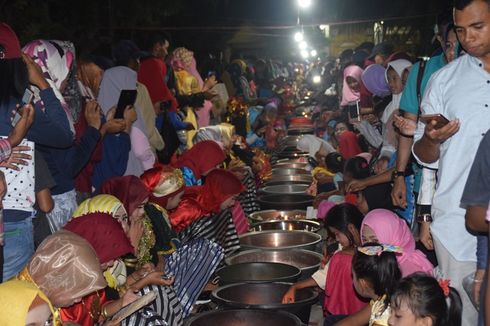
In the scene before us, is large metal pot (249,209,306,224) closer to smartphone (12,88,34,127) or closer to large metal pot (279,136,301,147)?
smartphone (12,88,34,127)

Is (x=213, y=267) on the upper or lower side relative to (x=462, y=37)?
lower

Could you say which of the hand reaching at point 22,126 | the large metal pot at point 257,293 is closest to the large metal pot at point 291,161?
the large metal pot at point 257,293

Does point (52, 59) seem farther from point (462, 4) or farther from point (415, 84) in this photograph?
point (462, 4)

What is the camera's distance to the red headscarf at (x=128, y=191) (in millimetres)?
4750

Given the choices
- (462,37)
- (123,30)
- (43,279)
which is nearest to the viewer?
(43,279)

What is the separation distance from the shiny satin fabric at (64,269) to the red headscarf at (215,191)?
3.13 m

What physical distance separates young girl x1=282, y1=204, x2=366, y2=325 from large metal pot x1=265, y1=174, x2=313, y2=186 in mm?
3807

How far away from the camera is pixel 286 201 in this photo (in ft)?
26.2

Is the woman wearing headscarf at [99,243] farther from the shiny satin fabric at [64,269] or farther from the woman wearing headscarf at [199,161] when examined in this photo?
the woman wearing headscarf at [199,161]

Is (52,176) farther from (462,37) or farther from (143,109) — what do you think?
(143,109)

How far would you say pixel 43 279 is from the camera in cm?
311

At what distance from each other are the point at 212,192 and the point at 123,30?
8.03 metres

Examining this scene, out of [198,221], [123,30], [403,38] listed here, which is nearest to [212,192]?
[198,221]

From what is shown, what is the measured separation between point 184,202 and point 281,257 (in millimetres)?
964
